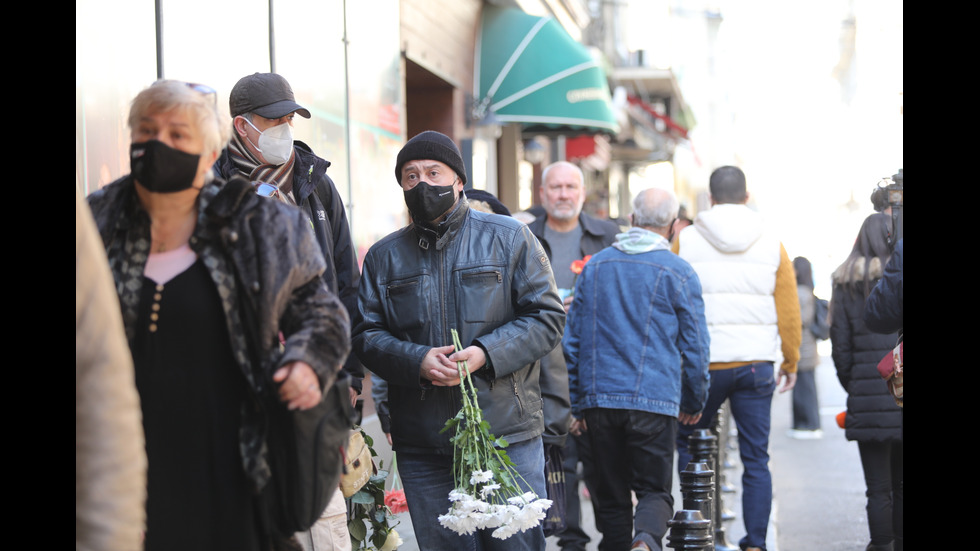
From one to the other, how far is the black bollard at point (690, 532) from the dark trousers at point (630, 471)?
33 cm

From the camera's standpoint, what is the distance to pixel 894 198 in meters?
5.53

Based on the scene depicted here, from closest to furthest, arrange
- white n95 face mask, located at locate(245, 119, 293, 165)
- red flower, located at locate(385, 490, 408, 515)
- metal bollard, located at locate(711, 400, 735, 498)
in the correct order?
white n95 face mask, located at locate(245, 119, 293, 165) < red flower, located at locate(385, 490, 408, 515) < metal bollard, located at locate(711, 400, 735, 498)

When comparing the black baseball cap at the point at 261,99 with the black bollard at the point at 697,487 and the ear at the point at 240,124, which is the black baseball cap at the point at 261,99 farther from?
the black bollard at the point at 697,487

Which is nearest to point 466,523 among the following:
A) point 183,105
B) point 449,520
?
point 449,520

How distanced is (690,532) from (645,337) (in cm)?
101

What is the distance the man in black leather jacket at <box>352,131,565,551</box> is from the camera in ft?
13.1

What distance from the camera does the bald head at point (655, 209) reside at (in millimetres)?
5734

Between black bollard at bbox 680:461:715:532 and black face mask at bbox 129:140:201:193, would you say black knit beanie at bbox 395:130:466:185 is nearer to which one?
black face mask at bbox 129:140:201:193

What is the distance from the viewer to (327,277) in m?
4.01

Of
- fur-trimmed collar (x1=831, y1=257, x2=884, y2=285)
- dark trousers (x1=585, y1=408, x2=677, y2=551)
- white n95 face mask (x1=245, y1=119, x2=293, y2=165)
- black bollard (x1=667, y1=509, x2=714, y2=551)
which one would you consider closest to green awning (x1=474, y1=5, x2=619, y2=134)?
fur-trimmed collar (x1=831, y1=257, x2=884, y2=285)

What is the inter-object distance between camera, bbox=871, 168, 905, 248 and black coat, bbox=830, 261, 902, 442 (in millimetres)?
465

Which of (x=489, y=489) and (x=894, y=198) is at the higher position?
(x=894, y=198)

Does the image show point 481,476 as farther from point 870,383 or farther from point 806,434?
point 806,434
